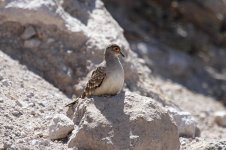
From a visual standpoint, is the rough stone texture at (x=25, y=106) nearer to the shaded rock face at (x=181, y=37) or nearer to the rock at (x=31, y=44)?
the rock at (x=31, y=44)

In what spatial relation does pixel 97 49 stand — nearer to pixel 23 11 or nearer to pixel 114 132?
pixel 23 11

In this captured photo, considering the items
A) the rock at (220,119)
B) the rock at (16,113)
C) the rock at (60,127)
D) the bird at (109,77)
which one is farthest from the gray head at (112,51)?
the rock at (220,119)

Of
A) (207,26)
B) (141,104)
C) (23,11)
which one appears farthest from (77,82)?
(207,26)

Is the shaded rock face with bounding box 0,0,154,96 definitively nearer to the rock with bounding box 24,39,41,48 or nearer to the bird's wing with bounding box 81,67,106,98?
the rock with bounding box 24,39,41,48

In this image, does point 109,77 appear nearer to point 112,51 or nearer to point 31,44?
point 112,51

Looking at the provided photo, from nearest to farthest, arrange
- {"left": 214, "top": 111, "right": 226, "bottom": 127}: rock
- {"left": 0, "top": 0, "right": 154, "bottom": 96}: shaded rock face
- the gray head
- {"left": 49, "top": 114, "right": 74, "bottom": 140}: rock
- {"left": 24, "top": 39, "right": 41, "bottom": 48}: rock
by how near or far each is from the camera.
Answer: {"left": 49, "top": 114, "right": 74, "bottom": 140}: rock, the gray head, {"left": 0, "top": 0, "right": 154, "bottom": 96}: shaded rock face, {"left": 24, "top": 39, "right": 41, "bottom": 48}: rock, {"left": 214, "top": 111, "right": 226, "bottom": 127}: rock

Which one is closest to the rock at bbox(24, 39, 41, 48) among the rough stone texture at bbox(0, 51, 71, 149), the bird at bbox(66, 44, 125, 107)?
the rough stone texture at bbox(0, 51, 71, 149)
